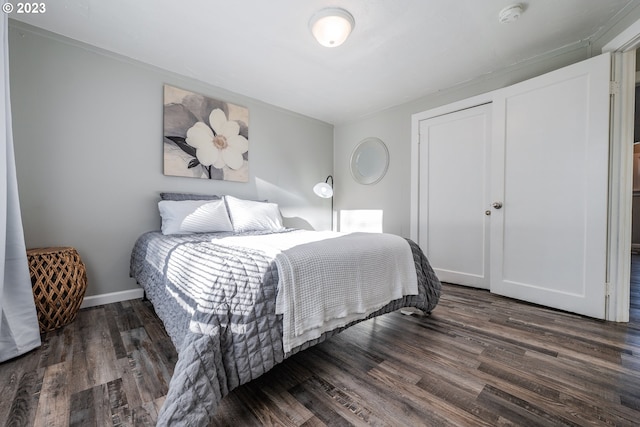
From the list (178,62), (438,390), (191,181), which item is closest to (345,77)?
(178,62)

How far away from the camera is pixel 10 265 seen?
161cm

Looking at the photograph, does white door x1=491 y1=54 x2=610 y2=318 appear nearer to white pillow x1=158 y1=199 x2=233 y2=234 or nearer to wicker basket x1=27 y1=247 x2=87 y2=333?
white pillow x1=158 y1=199 x2=233 y2=234

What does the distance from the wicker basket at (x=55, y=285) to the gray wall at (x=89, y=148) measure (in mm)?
392

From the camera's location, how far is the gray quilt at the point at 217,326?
936 millimetres

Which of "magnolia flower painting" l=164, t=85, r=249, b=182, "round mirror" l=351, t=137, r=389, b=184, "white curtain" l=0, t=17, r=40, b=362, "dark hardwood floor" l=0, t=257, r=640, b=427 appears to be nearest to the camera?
"dark hardwood floor" l=0, t=257, r=640, b=427

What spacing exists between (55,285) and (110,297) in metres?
0.64

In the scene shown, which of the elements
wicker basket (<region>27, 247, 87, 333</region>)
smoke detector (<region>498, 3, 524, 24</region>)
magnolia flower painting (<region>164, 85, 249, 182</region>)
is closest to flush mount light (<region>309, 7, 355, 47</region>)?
smoke detector (<region>498, 3, 524, 24</region>)

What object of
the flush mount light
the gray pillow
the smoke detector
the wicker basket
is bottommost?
the wicker basket

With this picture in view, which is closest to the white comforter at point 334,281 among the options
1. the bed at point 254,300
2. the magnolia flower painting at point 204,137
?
the bed at point 254,300

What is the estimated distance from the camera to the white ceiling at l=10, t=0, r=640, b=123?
1.88m

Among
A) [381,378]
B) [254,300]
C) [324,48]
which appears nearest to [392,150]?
[324,48]

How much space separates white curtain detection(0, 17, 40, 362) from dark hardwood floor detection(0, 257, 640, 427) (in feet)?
0.39

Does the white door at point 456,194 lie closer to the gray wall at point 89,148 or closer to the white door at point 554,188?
the white door at point 554,188

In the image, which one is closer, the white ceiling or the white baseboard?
the white ceiling
